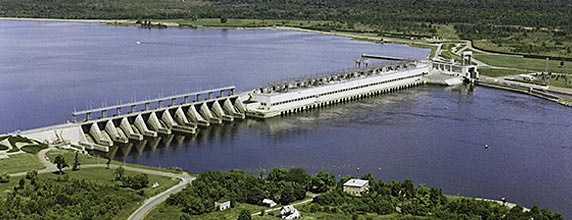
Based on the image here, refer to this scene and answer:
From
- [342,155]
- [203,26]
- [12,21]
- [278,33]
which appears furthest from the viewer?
[12,21]

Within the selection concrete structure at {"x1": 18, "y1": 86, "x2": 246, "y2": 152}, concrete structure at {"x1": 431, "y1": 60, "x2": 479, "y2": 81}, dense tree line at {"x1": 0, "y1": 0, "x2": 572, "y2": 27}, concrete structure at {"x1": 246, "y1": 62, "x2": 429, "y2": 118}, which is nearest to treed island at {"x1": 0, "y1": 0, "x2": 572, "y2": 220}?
concrete structure at {"x1": 18, "y1": 86, "x2": 246, "y2": 152}

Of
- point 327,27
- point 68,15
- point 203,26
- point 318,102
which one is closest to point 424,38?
point 327,27

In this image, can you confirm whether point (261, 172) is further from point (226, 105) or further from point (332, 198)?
point (226, 105)

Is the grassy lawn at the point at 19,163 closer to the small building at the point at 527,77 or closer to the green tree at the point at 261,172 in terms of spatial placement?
the green tree at the point at 261,172

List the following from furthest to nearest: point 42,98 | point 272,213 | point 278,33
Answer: point 278,33 → point 42,98 → point 272,213

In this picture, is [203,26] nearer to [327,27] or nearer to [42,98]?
[327,27]

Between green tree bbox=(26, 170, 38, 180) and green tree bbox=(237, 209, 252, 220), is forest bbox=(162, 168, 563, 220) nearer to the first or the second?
green tree bbox=(237, 209, 252, 220)

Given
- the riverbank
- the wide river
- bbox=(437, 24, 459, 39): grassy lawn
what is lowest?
the wide river

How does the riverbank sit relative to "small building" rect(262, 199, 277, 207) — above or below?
above
